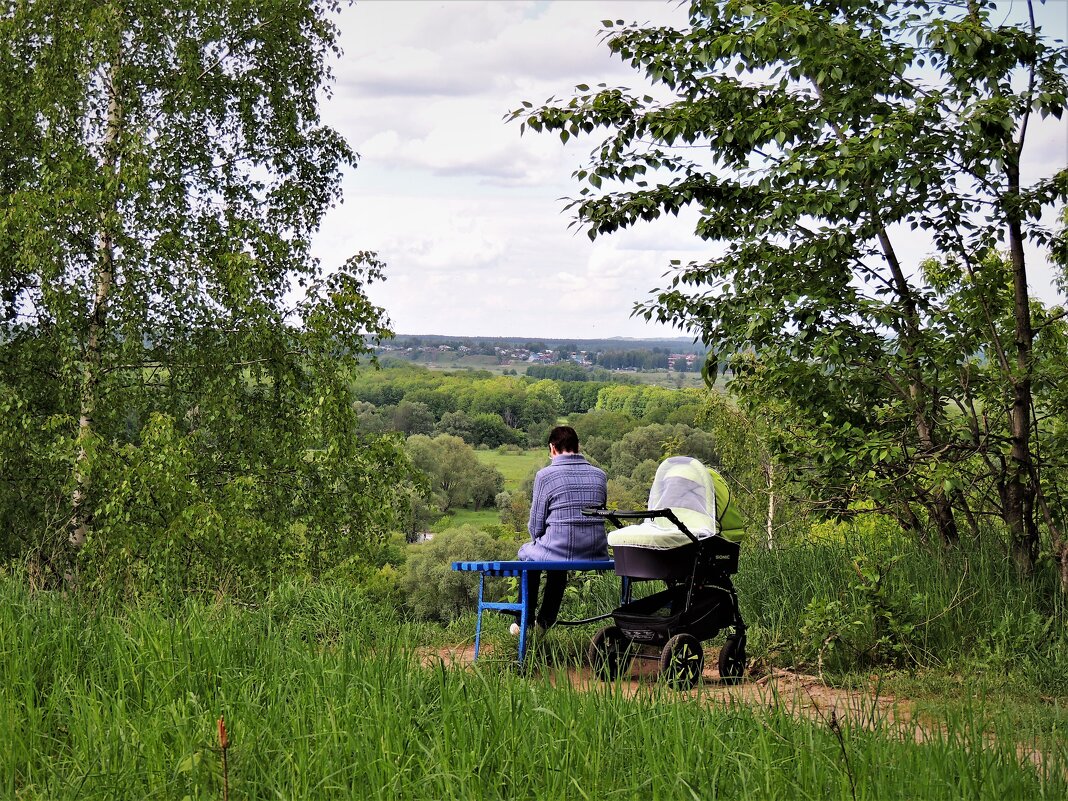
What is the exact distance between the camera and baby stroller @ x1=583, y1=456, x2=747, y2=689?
20.7 ft

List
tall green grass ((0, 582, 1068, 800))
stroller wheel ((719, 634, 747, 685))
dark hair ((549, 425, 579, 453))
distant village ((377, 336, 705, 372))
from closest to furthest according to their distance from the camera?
tall green grass ((0, 582, 1068, 800)), stroller wheel ((719, 634, 747, 685)), dark hair ((549, 425, 579, 453)), distant village ((377, 336, 705, 372))

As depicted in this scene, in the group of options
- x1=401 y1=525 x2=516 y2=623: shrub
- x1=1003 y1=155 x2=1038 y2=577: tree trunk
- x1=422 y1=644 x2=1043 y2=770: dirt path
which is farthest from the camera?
x1=401 y1=525 x2=516 y2=623: shrub

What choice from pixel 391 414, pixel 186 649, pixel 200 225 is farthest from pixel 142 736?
pixel 391 414

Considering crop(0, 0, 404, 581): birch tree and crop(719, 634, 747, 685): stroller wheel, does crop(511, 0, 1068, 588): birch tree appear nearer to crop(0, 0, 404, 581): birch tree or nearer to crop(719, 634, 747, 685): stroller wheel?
crop(719, 634, 747, 685): stroller wheel

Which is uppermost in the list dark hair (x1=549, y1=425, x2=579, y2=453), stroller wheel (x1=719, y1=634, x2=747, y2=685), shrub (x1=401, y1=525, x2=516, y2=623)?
dark hair (x1=549, y1=425, x2=579, y2=453)

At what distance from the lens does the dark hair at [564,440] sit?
23.3 feet

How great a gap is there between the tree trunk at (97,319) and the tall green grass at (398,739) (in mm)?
9860

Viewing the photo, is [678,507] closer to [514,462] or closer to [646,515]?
[646,515]

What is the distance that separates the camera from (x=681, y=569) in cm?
645

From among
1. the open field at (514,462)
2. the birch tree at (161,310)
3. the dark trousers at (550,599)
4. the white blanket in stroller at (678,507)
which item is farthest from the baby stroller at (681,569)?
the open field at (514,462)

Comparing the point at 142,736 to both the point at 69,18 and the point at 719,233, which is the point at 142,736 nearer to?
the point at 719,233

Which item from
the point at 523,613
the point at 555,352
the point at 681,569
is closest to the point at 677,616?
the point at 681,569

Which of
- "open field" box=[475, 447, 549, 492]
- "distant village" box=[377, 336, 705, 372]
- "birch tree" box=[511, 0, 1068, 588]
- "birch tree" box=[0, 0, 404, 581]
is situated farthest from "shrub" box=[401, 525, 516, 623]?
"birch tree" box=[511, 0, 1068, 588]

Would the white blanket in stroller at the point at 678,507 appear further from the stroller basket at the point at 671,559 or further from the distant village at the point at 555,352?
the distant village at the point at 555,352
